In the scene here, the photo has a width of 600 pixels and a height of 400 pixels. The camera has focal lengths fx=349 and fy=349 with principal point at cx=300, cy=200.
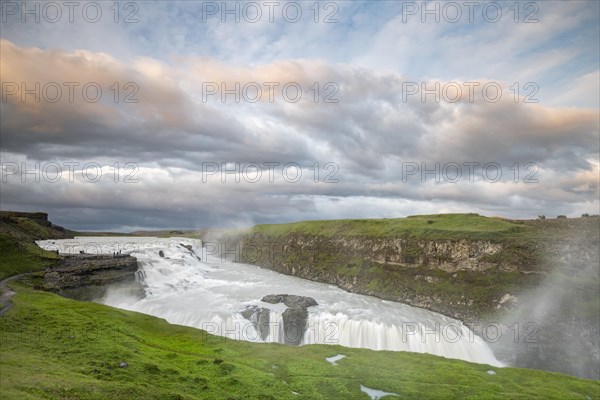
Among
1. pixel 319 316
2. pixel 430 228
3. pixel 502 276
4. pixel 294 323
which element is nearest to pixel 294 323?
pixel 294 323

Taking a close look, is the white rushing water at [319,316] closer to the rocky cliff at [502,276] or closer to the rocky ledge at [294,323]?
the rocky ledge at [294,323]

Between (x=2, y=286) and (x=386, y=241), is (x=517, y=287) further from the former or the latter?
(x=2, y=286)

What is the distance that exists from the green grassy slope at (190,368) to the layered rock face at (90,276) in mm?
15913

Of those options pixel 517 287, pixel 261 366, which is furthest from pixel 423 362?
pixel 517 287

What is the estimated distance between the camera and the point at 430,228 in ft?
278

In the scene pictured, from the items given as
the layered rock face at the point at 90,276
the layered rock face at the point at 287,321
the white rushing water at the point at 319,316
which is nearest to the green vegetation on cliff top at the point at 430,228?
the white rushing water at the point at 319,316

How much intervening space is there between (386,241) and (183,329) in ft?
191

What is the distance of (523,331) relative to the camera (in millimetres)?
56594

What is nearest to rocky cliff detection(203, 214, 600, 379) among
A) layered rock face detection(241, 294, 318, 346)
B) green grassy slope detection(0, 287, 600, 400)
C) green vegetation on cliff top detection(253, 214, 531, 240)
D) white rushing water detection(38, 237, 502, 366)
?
green vegetation on cliff top detection(253, 214, 531, 240)

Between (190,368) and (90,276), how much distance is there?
47206 millimetres

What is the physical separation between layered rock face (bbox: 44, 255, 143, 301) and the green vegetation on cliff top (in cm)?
5953

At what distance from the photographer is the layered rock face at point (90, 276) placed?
198ft

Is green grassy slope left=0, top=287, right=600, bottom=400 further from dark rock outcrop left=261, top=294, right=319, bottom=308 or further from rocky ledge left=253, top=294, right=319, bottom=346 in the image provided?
dark rock outcrop left=261, top=294, right=319, bottom=308

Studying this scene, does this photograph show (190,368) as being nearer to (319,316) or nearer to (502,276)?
(319,316)
